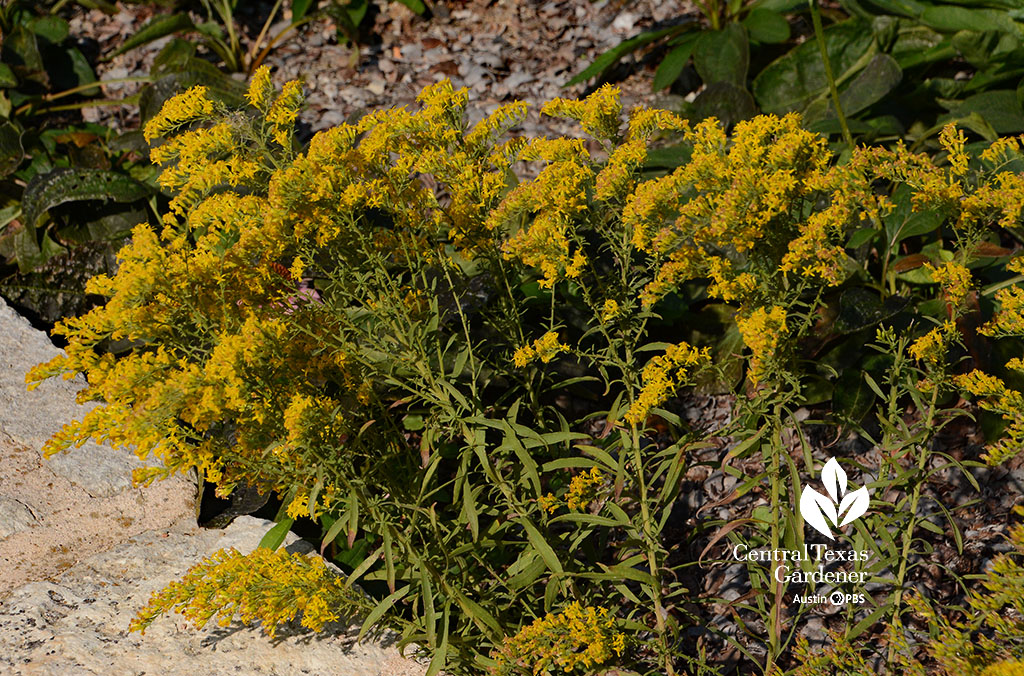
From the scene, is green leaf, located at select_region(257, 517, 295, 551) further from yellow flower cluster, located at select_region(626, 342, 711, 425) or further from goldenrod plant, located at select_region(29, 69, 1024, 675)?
yellow flower cluster, located at select_region(626, 342, 711, 425)

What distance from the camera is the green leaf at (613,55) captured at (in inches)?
157

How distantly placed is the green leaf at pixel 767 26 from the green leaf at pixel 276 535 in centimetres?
299

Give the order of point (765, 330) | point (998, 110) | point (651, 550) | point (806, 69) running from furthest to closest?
point (806, 69), point (998, 110), point (651, 550), point (765, 330)

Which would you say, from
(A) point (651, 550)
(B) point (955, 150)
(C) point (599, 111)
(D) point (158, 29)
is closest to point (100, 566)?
(A) point (651, 550)

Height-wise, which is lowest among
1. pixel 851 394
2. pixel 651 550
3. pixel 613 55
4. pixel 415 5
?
pixel 851 394

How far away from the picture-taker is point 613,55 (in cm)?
404

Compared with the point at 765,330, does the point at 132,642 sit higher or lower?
lower

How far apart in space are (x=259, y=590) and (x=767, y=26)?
10.9ft

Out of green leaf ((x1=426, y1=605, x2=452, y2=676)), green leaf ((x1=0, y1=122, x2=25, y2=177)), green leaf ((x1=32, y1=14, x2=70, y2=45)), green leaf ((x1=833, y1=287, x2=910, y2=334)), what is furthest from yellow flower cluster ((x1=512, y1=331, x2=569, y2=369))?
green leaf ((x1=32, y1=14, x2=70, y2=45))

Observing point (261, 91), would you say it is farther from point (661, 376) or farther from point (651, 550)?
point (651, 550)

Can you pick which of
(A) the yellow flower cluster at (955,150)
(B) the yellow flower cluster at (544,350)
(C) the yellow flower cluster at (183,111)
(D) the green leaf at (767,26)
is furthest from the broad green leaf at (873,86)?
(C) the yellow flower cluster at (183,111)

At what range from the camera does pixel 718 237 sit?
1725 millimetres

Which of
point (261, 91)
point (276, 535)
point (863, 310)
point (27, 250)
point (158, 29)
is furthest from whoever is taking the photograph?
point (158, 29)

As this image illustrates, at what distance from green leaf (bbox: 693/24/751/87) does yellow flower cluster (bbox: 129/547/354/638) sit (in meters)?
2.76
